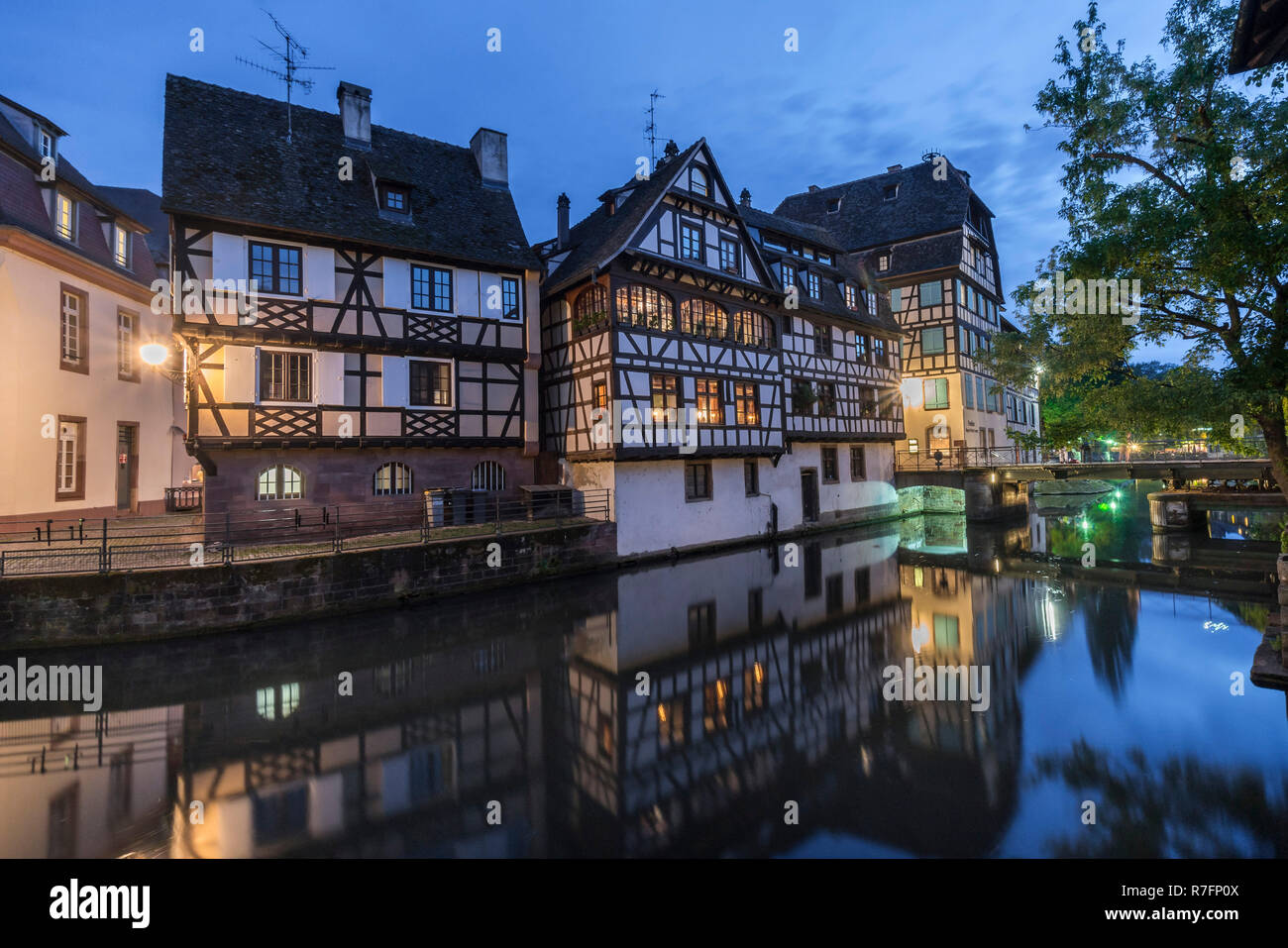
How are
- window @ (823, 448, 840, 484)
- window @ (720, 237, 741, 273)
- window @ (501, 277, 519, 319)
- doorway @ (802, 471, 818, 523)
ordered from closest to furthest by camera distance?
1. window @ (501, 277, 519, 319)
2. window @ (720, 237, 741, 273)
3. doorway @ (802, 471, 818, 523)
4. window @ (823, 448, 840, 484)

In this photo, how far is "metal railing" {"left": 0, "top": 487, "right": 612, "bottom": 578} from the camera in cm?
1193

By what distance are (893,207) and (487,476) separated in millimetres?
29279

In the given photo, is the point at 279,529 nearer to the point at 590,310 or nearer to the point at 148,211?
the point at 590,310

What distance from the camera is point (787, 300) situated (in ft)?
82.0

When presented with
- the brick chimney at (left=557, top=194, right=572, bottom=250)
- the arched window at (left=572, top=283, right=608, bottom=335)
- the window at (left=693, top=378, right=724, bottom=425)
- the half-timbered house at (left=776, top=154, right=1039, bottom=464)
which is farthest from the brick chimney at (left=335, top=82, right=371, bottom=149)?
the half-timbered house at (left=776, top=154, right=1039, bottom=464)

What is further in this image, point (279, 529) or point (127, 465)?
point (127, 465)

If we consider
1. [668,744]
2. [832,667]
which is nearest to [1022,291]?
[832,667]

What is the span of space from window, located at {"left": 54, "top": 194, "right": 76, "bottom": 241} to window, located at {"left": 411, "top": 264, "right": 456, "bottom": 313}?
9.73 metres

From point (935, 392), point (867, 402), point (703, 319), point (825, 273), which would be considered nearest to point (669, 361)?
point (703, 319)

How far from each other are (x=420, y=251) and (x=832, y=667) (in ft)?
52.3

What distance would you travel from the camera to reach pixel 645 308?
65.5 feet

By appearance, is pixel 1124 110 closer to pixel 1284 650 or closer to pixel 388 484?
pixel 1284 650

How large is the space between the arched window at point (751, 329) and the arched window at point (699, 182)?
441 centimetres

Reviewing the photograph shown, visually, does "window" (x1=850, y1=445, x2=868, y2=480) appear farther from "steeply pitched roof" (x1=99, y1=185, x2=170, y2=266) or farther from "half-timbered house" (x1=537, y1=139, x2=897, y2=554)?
"steeply pitched roof" (x1=99, y1=185, x2=170, y2=266)
